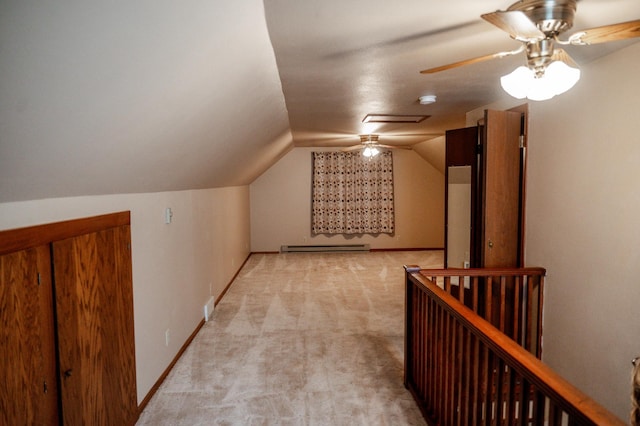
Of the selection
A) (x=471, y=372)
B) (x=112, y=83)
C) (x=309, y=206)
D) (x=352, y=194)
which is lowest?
(x=471, y=372)

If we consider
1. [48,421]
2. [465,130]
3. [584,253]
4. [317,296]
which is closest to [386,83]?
[465,130]

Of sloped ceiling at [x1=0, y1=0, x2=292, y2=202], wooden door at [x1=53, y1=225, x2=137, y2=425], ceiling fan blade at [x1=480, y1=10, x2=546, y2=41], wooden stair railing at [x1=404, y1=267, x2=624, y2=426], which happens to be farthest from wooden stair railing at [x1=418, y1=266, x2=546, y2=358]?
wooden door at [x1=53, y1=225, x2=137, y2=425]

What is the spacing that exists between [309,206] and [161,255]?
5.45 m

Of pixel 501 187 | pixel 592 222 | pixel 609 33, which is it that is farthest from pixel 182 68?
pixel 592 222

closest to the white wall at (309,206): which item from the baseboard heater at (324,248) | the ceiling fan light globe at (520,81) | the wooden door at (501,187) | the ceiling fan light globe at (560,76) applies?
the baseboard heater at (324,248)

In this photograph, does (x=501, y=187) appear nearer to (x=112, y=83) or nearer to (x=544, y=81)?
(x=544, y=81)

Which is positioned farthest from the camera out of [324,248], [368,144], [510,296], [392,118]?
[324,248]

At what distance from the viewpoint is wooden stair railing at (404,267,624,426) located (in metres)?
1.16

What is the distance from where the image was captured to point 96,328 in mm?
1988

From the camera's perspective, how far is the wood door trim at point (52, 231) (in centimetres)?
136

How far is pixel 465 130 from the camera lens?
3242mm

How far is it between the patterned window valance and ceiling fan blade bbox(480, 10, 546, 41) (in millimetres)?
6640

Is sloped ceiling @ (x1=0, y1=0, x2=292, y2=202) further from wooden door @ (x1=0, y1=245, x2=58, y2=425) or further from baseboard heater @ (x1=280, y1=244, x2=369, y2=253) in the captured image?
baseboard heater @ (x1=280, y1=244, x2=369, y2=253)

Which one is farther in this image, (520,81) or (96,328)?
(96,328)
